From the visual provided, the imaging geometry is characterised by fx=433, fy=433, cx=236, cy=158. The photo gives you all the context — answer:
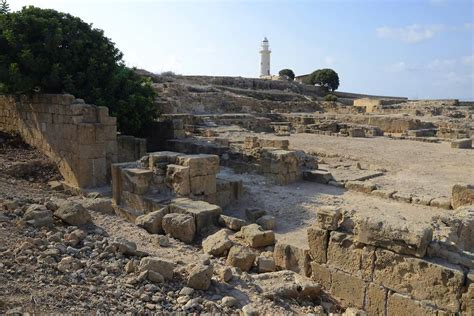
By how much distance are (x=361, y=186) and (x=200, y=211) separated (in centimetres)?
419

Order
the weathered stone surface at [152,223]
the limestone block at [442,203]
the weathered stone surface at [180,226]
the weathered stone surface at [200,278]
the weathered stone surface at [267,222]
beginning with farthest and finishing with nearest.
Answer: the limestone block at [442,203] < the weathered stone surface at [267,222] < the weathered stone surface at [152,223] < the weathered stone surface at [180,226] < the weathered stone surface at [200,278]

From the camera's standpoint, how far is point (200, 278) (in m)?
4.62

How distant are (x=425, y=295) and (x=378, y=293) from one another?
1.76ft

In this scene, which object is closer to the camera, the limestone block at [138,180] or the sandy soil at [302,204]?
the sandy soil at [302,204]

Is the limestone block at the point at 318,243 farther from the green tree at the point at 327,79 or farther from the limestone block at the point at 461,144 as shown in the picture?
the green tree at the point at 327,79

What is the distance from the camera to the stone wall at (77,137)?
33.8ft

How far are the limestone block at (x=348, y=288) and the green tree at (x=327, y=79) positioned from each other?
2164 inches

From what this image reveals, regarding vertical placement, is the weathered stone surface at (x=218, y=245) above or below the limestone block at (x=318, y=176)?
below

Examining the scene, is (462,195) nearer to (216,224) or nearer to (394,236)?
(394,236)

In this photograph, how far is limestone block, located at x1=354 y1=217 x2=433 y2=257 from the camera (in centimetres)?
454

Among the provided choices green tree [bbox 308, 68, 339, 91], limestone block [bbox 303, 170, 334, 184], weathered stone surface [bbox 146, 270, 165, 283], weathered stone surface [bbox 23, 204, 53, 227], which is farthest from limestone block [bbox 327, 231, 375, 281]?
green tree [bbox 308, 68, 339, 91]

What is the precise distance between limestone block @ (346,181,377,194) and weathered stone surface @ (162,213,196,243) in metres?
4.38

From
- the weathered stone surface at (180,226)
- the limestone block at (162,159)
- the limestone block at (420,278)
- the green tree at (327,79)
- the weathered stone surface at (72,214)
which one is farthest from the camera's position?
the green tree at (327,79)

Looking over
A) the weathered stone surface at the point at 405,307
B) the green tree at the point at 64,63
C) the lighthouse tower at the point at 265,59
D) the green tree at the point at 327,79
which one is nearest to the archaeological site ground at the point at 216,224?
the weathered stone surface at the point at 405,307
